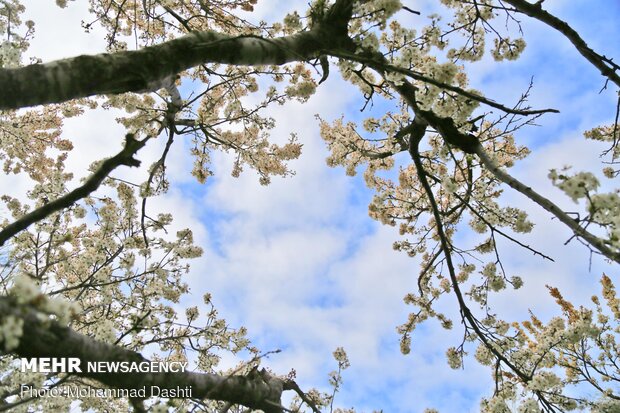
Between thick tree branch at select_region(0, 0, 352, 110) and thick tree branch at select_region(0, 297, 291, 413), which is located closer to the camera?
thick tree branch at select_region(0, 297, 291, 413)

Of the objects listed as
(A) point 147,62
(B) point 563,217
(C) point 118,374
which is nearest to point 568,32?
(B) point 563,217

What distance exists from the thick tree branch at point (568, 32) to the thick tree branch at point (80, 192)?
14.3 feet

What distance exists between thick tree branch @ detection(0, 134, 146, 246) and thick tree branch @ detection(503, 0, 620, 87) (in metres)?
4.34

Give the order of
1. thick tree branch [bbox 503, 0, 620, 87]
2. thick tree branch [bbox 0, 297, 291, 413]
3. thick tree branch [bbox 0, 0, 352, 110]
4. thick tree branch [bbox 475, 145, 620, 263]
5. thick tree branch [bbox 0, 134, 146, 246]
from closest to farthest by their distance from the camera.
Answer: thick tree branch [bbox 0, 297, 291, 413] < thick tree branch [bbox 0, 134, 146, 246] < thick tree branch [bbox 475, 145, 620, 263] < thick tree branch [bbox 0, 0, 352, 110] < thick tree branch [bbox 503, 0, 620, 87]

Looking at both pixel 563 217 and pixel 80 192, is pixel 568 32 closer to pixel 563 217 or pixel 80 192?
pixel 563 217

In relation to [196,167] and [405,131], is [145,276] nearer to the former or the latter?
[196,167]

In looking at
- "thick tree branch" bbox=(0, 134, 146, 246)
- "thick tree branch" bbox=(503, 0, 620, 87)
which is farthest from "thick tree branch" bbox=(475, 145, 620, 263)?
"thick tree branch" bbox=(0, 134, 146, 246)

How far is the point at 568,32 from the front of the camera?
14.7ft

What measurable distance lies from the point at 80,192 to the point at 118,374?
105 cm

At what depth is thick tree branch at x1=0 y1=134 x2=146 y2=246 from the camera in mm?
2051

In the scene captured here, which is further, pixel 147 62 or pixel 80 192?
pixel 147 62

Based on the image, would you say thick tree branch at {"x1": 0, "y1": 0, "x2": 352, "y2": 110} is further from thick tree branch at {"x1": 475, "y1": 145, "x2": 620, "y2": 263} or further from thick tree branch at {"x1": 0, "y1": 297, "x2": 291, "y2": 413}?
thick tree branch at {"x1": 475, "y1": 145, "x2": 620, "y2": 263}

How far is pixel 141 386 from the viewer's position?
243cm

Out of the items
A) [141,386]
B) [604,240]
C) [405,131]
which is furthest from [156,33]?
[604,240]
